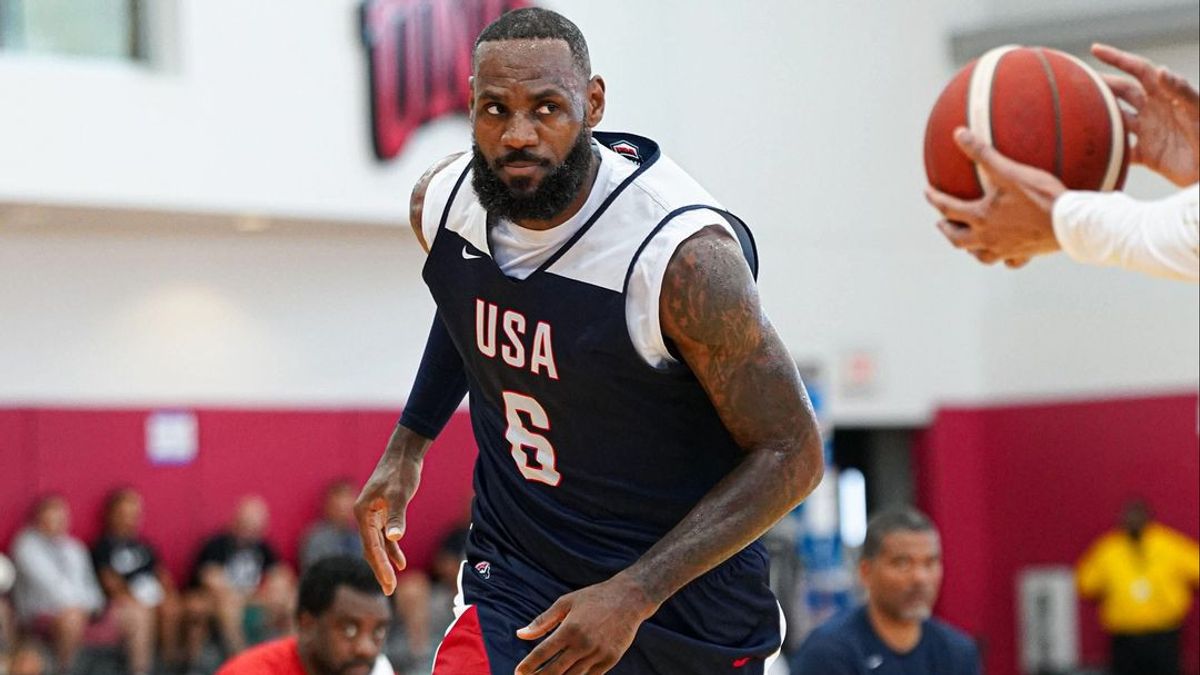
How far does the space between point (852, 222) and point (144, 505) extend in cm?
789

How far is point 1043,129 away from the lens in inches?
172

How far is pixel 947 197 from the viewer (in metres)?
3.90

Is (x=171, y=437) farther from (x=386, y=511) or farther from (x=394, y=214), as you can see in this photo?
(x=386, y=511)

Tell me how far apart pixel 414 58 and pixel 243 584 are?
14.8 ft

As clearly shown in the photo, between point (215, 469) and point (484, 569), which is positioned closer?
point (484, 569)

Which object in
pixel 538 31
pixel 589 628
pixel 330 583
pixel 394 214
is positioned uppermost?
pixel 538 31

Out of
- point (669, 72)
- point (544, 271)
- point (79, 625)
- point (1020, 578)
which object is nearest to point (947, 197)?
point (544, 271)

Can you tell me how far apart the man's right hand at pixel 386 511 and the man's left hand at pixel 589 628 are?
2.64 feet

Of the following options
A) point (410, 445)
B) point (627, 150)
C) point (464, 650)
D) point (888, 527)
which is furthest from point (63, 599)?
point (627, 150)

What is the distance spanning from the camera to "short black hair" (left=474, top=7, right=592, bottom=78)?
3.81 m

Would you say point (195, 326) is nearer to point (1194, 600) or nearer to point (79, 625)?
point (79, 625)

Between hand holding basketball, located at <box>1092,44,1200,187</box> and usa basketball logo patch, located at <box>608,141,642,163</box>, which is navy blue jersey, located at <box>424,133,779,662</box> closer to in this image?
usa basketball logo patch, located at <box>608,141,642,163</box>

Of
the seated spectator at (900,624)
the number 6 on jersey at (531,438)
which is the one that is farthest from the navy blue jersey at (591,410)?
the seated spectator at (900,624)

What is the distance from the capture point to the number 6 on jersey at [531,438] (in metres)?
4.05
